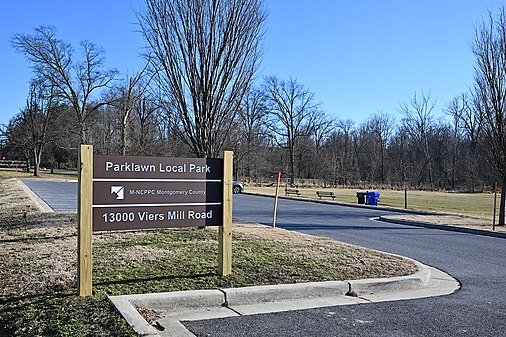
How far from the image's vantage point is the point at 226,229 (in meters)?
6.87

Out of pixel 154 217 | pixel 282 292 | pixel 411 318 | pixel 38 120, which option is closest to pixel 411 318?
pixel 411 318

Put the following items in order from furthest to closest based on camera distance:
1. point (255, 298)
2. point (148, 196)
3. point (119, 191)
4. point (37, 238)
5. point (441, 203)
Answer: point (441, 203) → point (37, 238) → point (148, 196) → point (119, 191) → point (255, 298)

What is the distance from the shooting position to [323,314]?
5402 millimetres

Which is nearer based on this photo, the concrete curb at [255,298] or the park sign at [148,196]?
the concrete curb at [255,298]

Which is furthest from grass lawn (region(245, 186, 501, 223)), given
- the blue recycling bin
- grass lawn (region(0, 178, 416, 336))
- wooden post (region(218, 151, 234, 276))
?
wooden post (region(218, 151, 234, 276))

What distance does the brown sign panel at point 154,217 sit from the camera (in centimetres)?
599

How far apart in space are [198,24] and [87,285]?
712 centimetres

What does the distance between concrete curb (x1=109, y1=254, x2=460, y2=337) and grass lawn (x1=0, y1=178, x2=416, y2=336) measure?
28cm

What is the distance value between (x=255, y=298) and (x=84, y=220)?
84.4 inches

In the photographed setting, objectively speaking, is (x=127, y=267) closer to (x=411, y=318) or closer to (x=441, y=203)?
(x=411, y=318)

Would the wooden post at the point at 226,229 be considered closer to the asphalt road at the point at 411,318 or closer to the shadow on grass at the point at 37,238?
the asphalt road at the point at 411,318

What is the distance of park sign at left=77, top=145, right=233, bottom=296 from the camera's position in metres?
5.73

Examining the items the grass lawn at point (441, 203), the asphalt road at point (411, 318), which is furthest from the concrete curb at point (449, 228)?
the asphalt road at point (411, 318)

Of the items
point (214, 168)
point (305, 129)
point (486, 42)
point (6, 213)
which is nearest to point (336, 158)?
point (305, 129)
